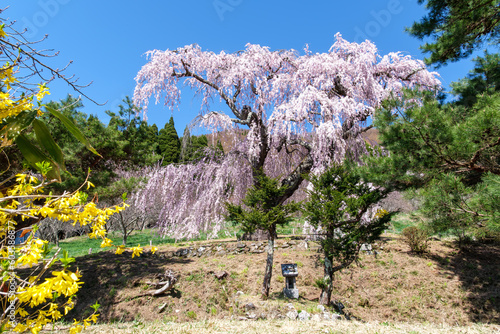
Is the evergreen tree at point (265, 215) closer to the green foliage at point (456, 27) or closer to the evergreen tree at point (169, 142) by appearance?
the green foliage at point (456, 27)

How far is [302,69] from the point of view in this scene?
8.23 metres

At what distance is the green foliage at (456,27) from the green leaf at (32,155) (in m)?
5.58

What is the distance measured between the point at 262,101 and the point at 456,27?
192 inches

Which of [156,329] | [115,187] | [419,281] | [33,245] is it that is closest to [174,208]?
[115,187]

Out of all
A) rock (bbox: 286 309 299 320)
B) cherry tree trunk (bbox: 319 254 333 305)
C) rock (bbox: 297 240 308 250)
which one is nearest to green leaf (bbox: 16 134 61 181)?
rock (bbox: 286 309 299 320)

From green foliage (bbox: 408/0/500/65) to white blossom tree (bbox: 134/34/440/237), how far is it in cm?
234

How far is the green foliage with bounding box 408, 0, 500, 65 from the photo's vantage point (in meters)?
4.16

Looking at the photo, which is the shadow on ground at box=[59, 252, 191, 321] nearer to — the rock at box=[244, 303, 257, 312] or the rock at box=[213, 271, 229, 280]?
the rock at box=[213, 271, 229, 280]

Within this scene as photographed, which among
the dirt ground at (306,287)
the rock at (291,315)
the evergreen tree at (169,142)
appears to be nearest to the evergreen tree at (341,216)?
the dirt ground at (306,287)

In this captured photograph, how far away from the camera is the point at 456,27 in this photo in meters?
4.40

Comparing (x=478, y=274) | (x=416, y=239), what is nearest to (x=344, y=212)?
(x=416, y=239)

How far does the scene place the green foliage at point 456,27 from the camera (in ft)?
13.7

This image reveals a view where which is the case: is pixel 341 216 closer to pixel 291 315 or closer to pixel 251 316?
pixel 291 315

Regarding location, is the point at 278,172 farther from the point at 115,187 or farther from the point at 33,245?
the point at 33,245
